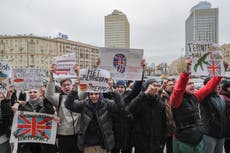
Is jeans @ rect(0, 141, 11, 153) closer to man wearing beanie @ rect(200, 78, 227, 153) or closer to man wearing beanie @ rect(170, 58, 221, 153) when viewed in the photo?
man wearing beanie @ rect(170, 58, 221, 153)

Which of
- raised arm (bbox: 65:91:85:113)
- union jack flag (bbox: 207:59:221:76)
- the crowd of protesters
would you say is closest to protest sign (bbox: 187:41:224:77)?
union jack flag (bbox: 207:59:221:76)

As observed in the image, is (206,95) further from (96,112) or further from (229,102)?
(96,112)

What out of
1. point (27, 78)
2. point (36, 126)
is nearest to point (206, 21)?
point (27, 78)

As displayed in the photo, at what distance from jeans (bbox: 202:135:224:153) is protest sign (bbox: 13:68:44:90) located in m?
3.74

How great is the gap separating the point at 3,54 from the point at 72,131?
116 m

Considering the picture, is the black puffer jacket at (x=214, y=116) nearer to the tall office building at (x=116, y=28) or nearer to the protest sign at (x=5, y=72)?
the protest sign at (x=5, y=72)

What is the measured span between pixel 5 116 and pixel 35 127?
56 centimetres

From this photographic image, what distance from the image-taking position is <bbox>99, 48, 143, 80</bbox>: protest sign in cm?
399

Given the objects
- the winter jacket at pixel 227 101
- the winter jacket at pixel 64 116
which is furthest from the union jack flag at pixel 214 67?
the winter jacket at pixel 64 116

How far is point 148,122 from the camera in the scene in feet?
11.6

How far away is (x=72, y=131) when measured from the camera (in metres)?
3.76

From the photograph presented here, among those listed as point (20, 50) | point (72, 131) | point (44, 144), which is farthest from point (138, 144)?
point (20, 50)

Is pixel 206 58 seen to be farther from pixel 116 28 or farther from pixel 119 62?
pixel 116 28

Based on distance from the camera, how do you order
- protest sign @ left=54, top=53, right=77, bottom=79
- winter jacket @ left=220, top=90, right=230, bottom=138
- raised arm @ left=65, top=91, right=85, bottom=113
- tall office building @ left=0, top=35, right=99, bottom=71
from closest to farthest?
raised arm @ left=65, top=91, right=85, bottom=113 < winter jacket @ left=220, top=90, right=230, bottom=138 < protest sign @ left=54, top=53, right=77, bottom=79 < tall office building @ left=0, top=35, right=99, bottom=71
